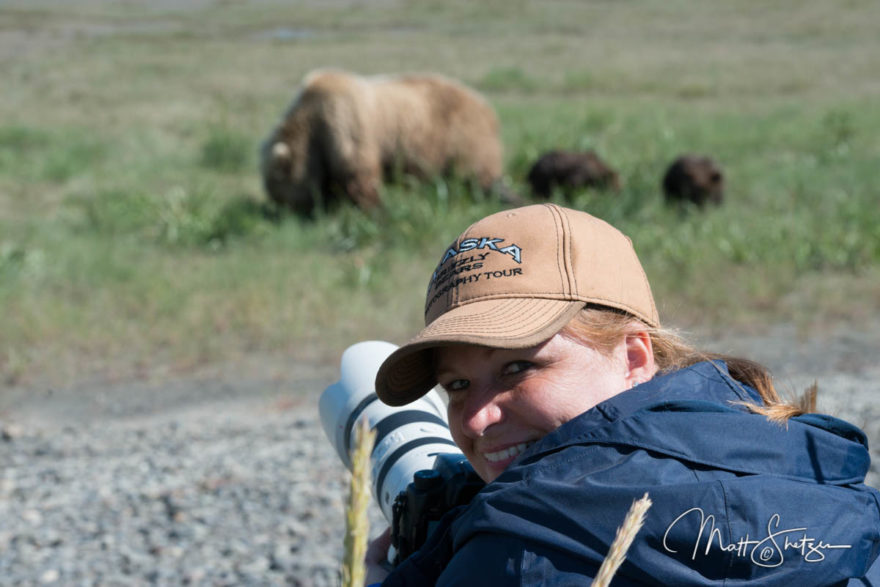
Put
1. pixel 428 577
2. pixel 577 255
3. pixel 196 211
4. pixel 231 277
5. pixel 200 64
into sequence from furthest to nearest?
1. pixel 200 64
2. pixel 196 211
3. pixel 231 277
4. pixel 577 255
5. pixel 428 577

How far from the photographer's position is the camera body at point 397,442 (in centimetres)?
171

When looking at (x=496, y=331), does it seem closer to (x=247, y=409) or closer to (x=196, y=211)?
(x=247, y=409)

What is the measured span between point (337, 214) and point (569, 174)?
8.74ft

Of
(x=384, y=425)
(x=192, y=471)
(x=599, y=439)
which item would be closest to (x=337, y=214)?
(x=192, y=471)

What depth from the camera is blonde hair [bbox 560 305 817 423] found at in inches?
63.7

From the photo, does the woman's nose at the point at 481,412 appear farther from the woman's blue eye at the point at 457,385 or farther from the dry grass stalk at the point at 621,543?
the dry grass stalk at the point at 621,543

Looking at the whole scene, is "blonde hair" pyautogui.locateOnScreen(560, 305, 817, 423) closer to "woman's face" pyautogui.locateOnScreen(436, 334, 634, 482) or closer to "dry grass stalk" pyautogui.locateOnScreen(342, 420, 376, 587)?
"woman's face" pyautogui.locateOnScreen(436, 334, 634, 482)

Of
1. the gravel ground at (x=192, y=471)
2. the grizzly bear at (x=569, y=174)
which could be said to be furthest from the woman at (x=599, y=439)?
the grizzly bear at (x=569, y=174)

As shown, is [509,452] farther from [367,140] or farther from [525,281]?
[367,140]

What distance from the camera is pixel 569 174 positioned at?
11.1m

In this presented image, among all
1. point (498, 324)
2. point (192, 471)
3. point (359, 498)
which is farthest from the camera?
A: point (192, 471)

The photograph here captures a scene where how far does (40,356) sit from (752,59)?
2890 cm

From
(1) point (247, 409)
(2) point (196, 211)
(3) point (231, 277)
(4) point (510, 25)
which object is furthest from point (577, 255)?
(4) point (510, 25)

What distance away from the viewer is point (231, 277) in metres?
8.38
